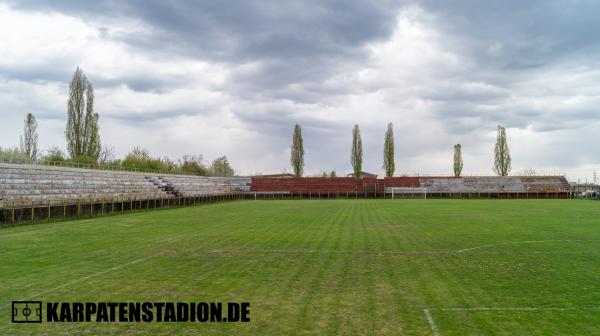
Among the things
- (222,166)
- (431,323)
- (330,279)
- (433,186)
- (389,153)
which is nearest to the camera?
(431,323)

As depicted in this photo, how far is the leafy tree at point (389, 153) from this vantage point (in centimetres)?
10506

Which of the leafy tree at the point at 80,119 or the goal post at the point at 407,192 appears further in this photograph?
the goal post at the point at 407,192

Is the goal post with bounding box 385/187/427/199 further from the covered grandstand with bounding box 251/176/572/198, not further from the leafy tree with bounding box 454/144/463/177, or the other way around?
the leafy tree with bounding box 454/144/463/177

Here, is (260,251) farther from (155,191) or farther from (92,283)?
(155,191)

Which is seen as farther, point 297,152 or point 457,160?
point 457,160

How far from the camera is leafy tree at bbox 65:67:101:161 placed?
195 ft

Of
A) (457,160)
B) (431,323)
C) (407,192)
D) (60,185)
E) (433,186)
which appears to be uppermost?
(457,160)

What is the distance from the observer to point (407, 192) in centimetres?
8881

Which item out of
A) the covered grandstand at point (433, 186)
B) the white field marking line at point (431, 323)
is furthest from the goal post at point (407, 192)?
the white field marking line at point (431, 323)

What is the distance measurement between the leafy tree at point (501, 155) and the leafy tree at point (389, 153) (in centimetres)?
2382

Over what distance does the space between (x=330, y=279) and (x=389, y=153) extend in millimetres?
96256

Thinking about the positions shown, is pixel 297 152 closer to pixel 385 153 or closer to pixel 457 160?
pixel 385 153

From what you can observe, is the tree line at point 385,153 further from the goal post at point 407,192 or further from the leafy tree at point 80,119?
the leafy tree at point 80,119

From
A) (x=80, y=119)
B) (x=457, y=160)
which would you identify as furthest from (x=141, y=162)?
(x=457, y=160)
